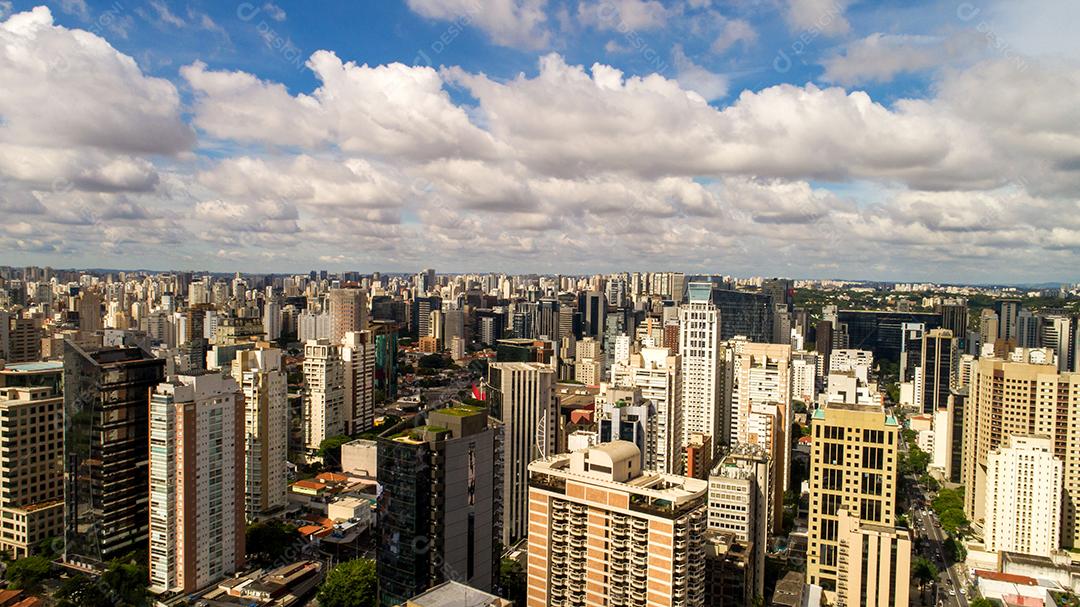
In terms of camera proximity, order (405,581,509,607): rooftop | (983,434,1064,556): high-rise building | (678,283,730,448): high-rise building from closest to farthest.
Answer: (405,581,509,607): rooftop, (983,434,1064,556): high-rise building, (678,283,730,448): high-rise building

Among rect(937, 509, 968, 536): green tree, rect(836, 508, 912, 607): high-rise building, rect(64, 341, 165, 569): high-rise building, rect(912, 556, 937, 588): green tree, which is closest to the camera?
rect(836, 508, 912, 607): high-rise building

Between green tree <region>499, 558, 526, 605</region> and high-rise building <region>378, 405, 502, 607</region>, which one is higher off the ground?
high-rise building <region>378, 405, 502, 607</region>

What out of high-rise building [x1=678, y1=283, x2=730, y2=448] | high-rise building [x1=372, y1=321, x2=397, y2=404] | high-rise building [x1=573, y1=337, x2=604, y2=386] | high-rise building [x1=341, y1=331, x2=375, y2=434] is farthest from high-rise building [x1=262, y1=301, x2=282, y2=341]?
high-rise building [x1=678, y1=283, x2=730, y2=448]

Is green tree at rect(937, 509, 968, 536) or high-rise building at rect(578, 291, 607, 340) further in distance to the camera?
high-rise building at rect(578, 291, 607, 340)

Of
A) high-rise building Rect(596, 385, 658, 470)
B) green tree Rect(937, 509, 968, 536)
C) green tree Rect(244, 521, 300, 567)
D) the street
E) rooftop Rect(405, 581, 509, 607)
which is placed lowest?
the street

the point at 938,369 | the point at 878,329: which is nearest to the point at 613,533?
the point at 938,369

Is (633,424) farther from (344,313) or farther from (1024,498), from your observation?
(344,313)

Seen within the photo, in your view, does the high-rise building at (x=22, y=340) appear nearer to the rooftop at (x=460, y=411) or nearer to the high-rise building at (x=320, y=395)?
the high-rise building at (x=320, y=395)

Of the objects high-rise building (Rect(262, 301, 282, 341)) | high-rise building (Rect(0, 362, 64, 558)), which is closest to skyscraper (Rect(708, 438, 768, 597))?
high-rise building (Rect(0, 362, 64, 558))

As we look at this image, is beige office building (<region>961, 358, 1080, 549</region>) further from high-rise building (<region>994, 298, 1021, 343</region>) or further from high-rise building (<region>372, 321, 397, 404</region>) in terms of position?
high-rise building (<region>372, 321, 397, 404</region>)
